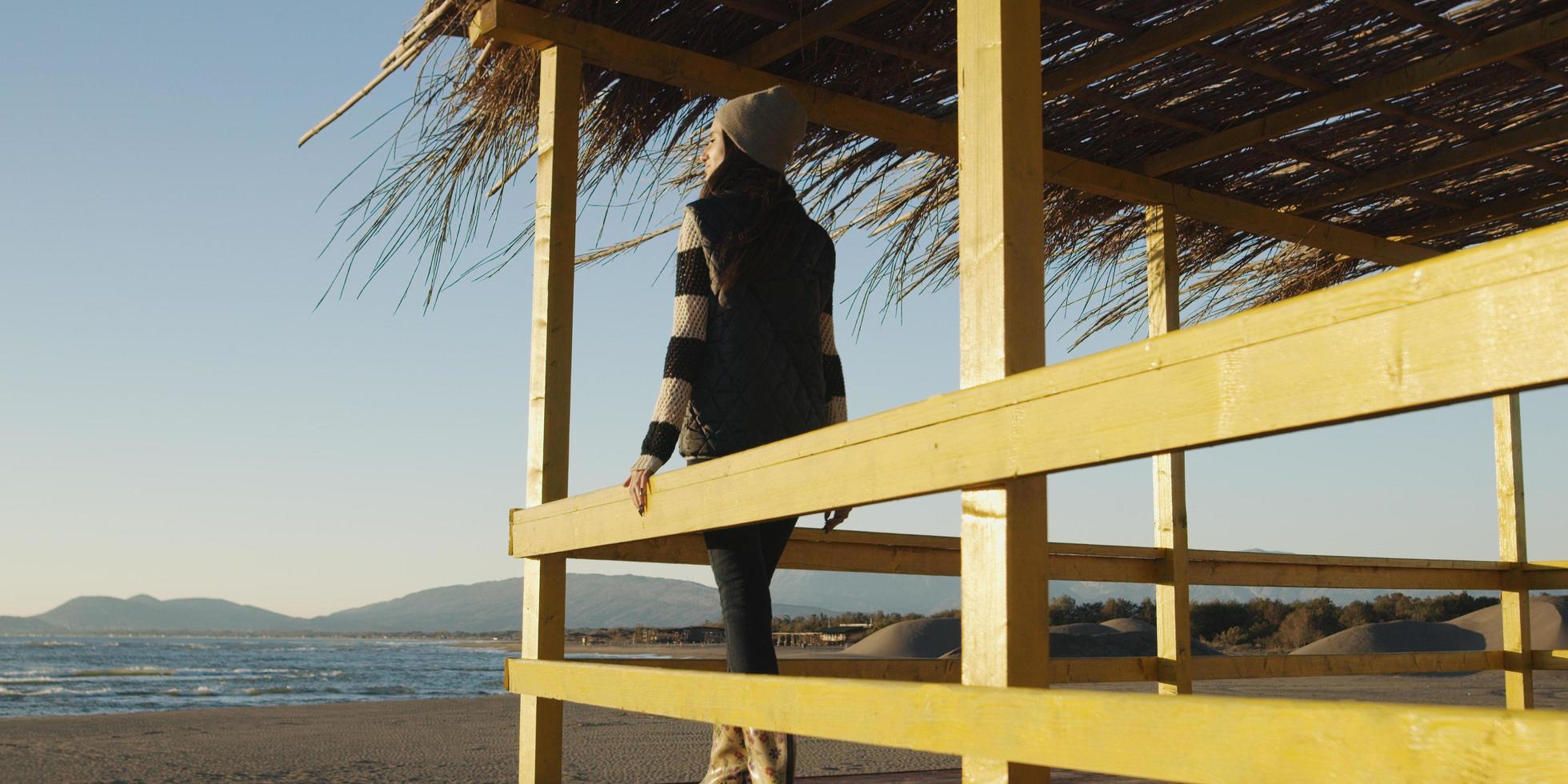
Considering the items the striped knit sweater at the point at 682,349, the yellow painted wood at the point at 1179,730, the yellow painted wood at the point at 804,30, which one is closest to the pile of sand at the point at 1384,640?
the yellow painted wood at the point at 804,30

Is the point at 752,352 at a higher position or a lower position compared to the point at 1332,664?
higher

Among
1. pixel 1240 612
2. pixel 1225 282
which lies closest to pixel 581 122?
pixel 1225 282

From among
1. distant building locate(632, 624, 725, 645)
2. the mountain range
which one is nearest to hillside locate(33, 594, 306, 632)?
the mountain range

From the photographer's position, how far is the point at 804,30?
3.86m

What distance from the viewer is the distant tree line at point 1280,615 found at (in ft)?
81.6

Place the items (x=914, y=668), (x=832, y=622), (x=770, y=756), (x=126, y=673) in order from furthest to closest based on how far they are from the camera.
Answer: (x=832, y=622) → (x=126, y=673) → (x=914, y=668) → (x=770, y=756)

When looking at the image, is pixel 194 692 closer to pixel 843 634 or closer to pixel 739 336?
pixel 843 634

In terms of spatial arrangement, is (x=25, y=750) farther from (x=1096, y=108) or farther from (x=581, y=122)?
(x=1096, y=108)

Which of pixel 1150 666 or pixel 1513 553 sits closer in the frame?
pixel 1150 666

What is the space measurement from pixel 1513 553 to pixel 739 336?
4.92 m

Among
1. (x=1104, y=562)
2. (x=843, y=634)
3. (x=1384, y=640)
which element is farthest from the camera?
(x=843, y=634)

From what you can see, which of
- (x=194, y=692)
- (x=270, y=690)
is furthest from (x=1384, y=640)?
(x=194, y=692)

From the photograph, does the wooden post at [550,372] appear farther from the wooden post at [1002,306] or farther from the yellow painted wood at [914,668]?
the wooden post at [1002,306]

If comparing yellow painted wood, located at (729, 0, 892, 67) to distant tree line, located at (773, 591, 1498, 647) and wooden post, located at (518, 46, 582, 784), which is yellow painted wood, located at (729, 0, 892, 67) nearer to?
wooden post, located at (518, 46, 582, 784)
